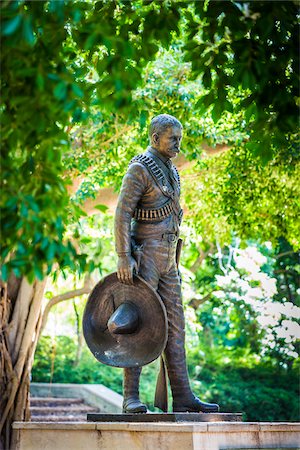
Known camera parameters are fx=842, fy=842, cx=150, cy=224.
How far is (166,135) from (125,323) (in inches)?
66.1

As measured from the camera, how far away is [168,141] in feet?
23.9

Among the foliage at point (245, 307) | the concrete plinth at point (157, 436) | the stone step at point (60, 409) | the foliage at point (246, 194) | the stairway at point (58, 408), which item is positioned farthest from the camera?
the foliage at point (245, 307)

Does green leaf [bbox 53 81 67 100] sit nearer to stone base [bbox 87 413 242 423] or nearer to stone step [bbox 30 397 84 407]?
stone base [bbox 87 413 242 423]

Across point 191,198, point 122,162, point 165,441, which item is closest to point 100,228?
point 191,198

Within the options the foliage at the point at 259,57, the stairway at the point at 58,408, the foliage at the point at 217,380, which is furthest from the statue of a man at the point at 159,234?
the foliage at the point at 217,380

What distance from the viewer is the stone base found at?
648 cm

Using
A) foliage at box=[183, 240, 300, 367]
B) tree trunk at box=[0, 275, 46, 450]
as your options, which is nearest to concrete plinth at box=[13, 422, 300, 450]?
tree trunk at box=[0, 275, 46, 450]

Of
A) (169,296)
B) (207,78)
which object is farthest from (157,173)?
(207,78)

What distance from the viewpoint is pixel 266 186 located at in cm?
1320

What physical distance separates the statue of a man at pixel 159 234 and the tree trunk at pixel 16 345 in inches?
186

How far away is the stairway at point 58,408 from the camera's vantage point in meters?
14.2

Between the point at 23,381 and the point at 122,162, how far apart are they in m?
3.58

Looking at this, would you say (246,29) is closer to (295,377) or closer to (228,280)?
(228,280)

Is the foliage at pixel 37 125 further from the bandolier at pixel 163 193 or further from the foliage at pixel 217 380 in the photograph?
the foliage at pixel 217 380
